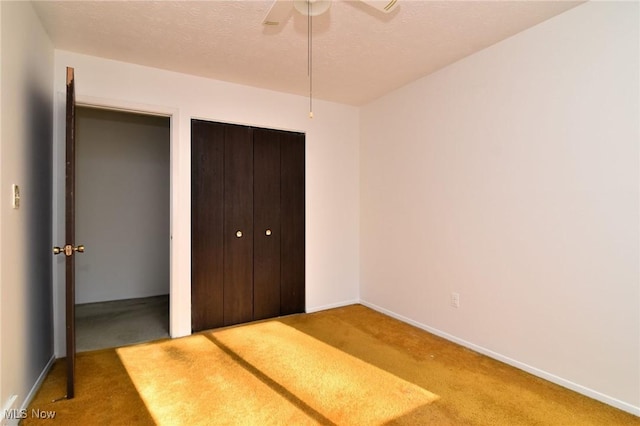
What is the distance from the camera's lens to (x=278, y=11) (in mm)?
1769

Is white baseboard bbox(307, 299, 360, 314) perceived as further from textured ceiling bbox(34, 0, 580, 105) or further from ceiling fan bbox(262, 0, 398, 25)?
ceiling fan bbox(262, 0, 398, 25)

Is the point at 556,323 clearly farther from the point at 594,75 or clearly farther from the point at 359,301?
the point at 359,301

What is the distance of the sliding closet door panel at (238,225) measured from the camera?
3369 millimetres

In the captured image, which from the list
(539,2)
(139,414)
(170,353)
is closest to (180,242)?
(170,353)

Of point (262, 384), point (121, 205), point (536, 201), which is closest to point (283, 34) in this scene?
point (536, 201)

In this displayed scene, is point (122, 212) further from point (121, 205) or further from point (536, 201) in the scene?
point (536, 201)

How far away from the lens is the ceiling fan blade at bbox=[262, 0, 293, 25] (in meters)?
1.68

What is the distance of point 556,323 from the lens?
2.28 metres

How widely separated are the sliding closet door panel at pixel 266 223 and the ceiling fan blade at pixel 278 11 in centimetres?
172

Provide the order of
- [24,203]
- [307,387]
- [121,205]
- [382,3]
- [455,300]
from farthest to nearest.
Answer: [121,205]
[455,300]
[307,387]
[24,203]
[382,3]

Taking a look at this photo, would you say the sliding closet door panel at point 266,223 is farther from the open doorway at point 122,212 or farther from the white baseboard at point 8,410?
the white baseboard at point 8,410

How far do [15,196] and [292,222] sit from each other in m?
2.37

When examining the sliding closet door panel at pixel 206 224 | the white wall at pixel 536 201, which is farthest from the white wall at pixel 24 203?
the white wall at pixel 536 201

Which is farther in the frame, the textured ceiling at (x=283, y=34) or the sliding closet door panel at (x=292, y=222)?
the sliding closet door panel at (x=292, y=222)
